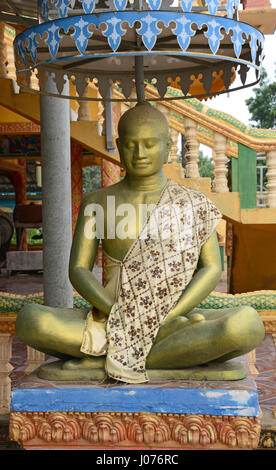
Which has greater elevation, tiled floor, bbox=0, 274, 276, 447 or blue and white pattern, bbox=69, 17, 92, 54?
blue and white pattern, bbox=69, 17, 92, 54

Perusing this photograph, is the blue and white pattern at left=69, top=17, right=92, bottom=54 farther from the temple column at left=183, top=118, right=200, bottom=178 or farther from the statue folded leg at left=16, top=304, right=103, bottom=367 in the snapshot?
the temple column at left=183, top=118, right=200, bottom=178

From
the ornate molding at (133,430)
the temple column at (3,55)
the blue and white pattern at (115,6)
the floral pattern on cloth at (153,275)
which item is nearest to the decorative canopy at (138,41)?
the blue and white pattern at (115,6)

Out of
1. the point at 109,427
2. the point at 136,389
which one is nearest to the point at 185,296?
the point at 136,389

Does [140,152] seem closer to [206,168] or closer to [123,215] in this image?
[123,215]

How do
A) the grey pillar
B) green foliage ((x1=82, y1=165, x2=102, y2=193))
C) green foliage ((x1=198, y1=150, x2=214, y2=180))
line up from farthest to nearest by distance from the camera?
green foliage ((x1=82, y1=165, x2=102, y2=193))
green foliage ((x1=198, y1=150, x2=214, y2=180))
the grey pillar

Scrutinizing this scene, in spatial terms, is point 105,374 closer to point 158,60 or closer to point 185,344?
point 185,344

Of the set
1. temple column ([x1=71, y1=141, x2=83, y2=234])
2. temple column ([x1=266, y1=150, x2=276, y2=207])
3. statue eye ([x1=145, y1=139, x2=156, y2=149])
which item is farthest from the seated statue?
temple column ([x1=71, y1=141, x2=83, y2=234])

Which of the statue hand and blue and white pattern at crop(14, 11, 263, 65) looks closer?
blue and white pattern at crop(14, 11, 263, 65)

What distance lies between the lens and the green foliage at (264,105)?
2402cm

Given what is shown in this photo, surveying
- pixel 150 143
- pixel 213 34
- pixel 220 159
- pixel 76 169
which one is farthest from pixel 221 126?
pixel 76 169

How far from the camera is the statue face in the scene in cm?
343

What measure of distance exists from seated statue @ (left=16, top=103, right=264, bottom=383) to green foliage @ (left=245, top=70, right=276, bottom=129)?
21205 mm

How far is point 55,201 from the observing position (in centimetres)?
467

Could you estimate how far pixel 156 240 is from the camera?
11.2 feet
